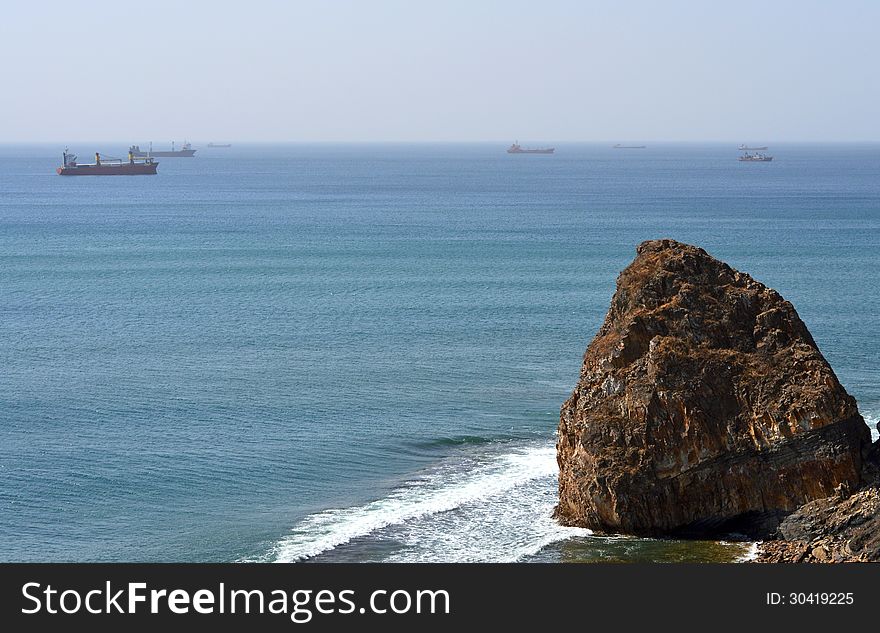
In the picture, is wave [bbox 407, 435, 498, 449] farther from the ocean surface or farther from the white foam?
the white foam

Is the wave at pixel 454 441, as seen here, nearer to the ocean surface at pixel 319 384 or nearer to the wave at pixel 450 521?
the ocean surface at pixel 319 384

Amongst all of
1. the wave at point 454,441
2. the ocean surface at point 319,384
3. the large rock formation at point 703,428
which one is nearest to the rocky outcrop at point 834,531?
the large rock formation at point 703,428

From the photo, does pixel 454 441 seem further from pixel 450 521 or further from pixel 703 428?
pixel 703 428

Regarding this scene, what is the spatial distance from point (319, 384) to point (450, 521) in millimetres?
21635

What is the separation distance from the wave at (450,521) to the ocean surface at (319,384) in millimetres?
130

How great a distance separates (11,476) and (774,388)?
2791cm

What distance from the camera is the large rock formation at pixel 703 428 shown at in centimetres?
3841

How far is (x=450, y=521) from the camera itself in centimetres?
4159

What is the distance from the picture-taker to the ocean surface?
135 feet

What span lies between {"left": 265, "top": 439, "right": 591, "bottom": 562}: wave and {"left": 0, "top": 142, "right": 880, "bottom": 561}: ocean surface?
5.1 inches

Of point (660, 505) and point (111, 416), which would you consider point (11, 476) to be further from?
point (660, 505)

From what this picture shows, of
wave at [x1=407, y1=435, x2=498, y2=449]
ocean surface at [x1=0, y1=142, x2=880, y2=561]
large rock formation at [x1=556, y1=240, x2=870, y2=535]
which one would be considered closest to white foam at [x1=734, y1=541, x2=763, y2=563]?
ocean surface at [x1=0, y1=142, x2=880, y2=561]

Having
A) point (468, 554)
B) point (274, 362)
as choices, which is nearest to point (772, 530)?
point (468, 554)

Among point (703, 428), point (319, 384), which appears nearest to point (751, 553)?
point (703, 428)
